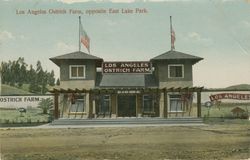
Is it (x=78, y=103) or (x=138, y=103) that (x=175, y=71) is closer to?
(x=138, y=103)

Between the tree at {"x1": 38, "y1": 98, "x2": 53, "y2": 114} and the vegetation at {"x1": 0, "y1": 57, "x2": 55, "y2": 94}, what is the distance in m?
0.42

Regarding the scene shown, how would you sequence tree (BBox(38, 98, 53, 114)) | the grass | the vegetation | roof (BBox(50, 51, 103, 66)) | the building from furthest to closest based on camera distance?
the building
tree (BBox(38, 98, 53, 114))
roof (BBox(50, 51, 103, 66))
the grass
the vegetation

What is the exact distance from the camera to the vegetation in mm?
19328

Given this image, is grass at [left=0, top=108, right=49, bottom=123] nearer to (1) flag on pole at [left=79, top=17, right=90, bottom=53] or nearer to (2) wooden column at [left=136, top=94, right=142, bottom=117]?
(1) flag on pole at [left=79, top=17, right=90, bottom=53]

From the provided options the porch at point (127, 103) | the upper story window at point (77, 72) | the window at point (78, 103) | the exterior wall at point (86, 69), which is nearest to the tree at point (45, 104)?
the porch at point (127, 103)

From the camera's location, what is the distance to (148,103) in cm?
2533

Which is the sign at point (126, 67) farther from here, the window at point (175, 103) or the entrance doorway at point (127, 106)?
the entrance doorway at point (127, 106)

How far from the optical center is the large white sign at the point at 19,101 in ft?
63.9

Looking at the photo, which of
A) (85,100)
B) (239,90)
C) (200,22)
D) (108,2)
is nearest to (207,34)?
(200,22)

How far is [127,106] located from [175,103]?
2522 mm

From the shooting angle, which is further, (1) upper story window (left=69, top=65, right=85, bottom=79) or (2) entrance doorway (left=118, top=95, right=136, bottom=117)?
(2) entrance doorway (left=118, top=95, right=136, bottom=117)

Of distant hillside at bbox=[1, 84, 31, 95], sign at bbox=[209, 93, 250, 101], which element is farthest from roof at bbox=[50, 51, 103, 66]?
sign at bbox=[209, 93, 250, 101]

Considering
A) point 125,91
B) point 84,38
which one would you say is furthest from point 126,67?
point 84,38

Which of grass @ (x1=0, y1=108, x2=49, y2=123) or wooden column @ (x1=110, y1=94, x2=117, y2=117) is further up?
wooden column @ (x1=110, y1=94, x2=117, y2=117)
